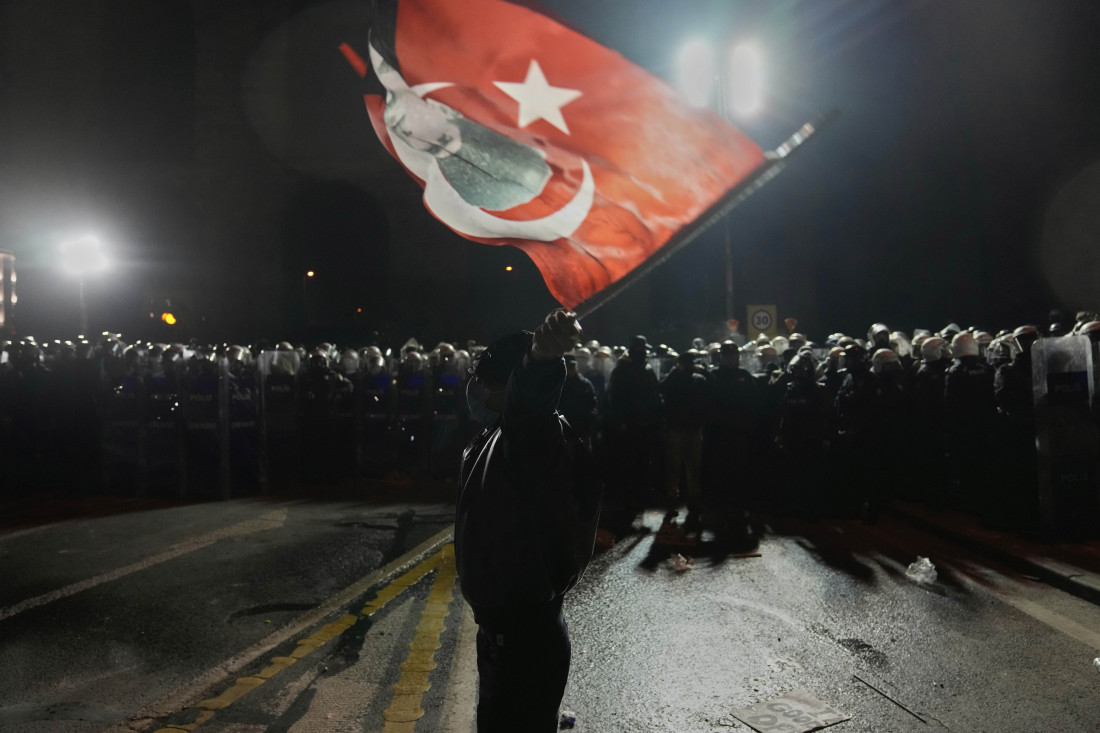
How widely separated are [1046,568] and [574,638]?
14.9 ft

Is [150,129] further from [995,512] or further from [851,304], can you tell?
[995,512]

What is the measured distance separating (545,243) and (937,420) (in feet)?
26.8

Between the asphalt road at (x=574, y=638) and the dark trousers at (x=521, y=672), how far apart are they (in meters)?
1.51

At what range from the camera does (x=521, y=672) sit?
2457mm

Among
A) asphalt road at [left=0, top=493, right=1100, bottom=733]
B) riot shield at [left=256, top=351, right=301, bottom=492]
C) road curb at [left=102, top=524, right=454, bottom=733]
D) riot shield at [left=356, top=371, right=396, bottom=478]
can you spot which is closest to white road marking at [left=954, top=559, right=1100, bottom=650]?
asphalt road at [left=0, top=493, right=1100, bottom=733]

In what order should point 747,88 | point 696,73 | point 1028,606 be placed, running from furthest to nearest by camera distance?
point 1028,606 < point 696,73 < point 747,88

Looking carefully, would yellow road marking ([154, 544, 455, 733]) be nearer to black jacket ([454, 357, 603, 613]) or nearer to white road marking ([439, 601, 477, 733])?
white road marking ([439, 601, 477, 733])

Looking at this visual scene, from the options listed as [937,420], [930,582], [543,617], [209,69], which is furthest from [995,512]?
[209,69]

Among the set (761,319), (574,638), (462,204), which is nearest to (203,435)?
(574,638)

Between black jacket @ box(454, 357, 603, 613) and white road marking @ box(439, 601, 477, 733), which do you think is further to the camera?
white road marking @ box(439, 601, 477, 733)

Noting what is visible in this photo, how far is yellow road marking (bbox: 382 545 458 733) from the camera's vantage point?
3.91m

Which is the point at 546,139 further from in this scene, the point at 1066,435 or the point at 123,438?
the point at 123,438

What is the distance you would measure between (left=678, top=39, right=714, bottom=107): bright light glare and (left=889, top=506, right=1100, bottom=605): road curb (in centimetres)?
554

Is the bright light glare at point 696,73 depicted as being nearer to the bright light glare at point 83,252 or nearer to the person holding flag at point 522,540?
the person holding flag at point 522,540
